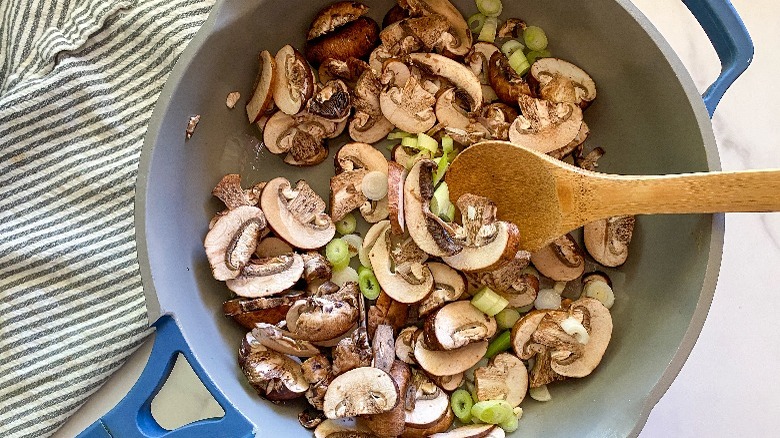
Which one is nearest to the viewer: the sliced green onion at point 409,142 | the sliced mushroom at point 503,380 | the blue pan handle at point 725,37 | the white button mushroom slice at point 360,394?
the blue pan handle at point 725,37

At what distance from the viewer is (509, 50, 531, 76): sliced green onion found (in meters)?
1.64

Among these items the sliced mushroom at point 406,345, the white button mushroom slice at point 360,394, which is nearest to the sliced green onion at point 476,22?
the sliced mushroom at point 406,345

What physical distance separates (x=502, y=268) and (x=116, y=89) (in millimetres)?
890

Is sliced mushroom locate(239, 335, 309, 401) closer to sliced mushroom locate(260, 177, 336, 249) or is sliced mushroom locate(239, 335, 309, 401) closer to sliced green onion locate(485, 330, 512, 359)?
sliced mushroom locate(260, 177, 336, 249)

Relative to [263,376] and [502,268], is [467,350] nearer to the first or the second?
[502,268]

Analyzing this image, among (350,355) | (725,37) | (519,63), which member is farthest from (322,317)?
(725,37)

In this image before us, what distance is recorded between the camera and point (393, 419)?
1436 mm

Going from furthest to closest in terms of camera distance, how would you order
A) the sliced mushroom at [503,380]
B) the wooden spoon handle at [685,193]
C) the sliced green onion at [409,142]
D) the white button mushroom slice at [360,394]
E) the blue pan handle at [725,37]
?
the sliced green onion at [409,142] → the sliced mushroom at [503,380] → the white button mushroom slice at [360,394] → the blue pan handle at [725,37] → the wooden spoon handle at [685,193]

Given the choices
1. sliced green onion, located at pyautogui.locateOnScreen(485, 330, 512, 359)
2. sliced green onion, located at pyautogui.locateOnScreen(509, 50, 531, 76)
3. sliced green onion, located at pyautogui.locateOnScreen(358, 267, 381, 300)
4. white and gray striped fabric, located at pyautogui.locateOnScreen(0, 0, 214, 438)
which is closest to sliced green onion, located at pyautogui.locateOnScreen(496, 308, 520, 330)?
sliced green onion, located at pyautogui.locateOnScreen(485, 330, 512, 359)

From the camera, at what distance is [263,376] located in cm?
144

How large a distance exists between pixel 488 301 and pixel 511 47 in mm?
552

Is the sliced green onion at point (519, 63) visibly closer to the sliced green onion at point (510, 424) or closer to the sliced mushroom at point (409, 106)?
the sliced mushroom at point (409, 106)

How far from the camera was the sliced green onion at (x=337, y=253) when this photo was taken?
1597 millimetres

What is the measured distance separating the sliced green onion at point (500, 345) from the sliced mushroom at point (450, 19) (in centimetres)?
60
